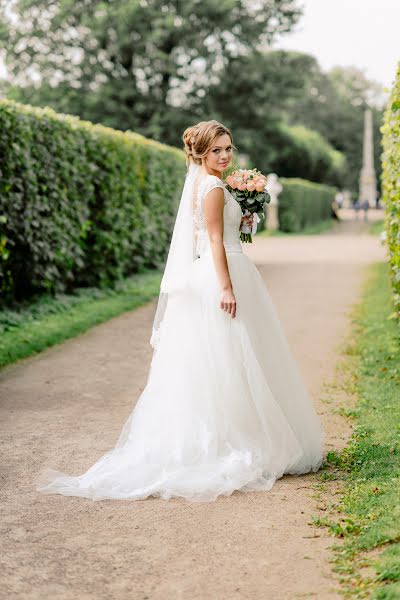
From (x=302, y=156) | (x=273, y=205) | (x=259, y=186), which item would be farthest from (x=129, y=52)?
(x=259, y=186)

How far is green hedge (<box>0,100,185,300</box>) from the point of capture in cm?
1005

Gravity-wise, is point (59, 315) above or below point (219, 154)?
below

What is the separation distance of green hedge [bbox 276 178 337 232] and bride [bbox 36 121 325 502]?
30.7 meters

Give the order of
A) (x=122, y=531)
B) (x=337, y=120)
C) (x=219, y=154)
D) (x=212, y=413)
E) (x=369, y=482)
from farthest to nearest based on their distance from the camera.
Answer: (x=337, y=120)
(x=219, y=154)
(x=212, y=413)
(x=369, y=482)
(x=122, y=531)

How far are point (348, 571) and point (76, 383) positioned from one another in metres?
4.34

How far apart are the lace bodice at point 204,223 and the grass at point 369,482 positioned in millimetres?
1442

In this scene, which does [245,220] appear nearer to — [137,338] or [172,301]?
[172,301]

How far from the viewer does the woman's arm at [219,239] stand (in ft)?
15.7

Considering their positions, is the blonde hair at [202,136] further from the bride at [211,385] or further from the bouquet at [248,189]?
the bouquet at [248,189]

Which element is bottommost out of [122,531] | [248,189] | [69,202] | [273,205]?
[122,531]

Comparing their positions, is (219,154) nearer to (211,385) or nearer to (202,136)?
(202,136)

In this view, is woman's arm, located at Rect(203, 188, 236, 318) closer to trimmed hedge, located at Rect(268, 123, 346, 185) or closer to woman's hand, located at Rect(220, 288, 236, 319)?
woman's hand, located at Rect(220, 288, 236, 319)

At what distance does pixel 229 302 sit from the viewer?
15.8 ft

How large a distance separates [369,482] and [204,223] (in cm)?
175
